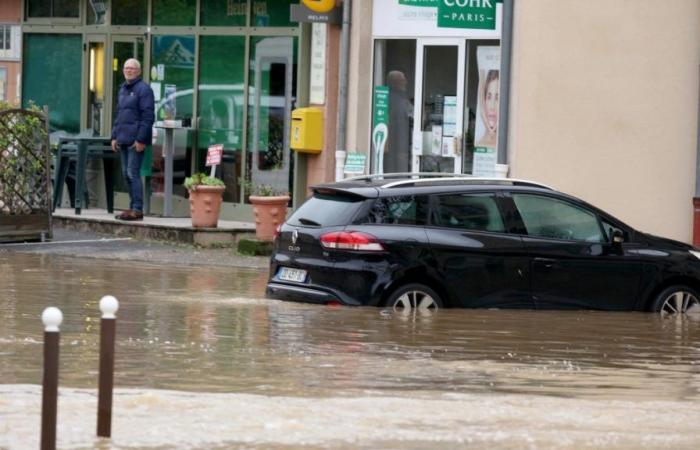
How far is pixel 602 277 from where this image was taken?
51.7 feet

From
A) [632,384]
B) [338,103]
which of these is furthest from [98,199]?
[632,384]

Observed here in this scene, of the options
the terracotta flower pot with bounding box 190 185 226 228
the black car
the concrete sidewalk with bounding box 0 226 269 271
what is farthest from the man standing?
the black car

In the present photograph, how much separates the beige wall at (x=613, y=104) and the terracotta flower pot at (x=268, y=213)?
9.80 feet

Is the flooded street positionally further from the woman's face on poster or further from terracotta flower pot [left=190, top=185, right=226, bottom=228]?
the woman's face on poster

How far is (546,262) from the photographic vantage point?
15.5m

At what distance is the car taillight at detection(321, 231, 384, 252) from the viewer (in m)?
14.9

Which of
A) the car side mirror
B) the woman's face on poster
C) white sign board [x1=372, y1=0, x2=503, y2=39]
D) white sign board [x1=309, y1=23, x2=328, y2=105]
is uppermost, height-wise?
white sign board [x1=372, y1=0, x2=503, y2=39]

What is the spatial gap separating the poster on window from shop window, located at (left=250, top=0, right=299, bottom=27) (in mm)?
2979

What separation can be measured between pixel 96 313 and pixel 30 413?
17.0ft

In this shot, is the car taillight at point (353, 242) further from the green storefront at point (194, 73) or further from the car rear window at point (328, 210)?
the green storefront at point (194, 73)

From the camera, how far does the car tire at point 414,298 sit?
14.9 metres

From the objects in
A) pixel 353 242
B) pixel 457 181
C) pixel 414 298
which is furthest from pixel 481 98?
pixel 353 242

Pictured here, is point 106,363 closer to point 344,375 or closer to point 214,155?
point 344,375

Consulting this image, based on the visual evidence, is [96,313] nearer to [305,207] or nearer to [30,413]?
[305,207]
